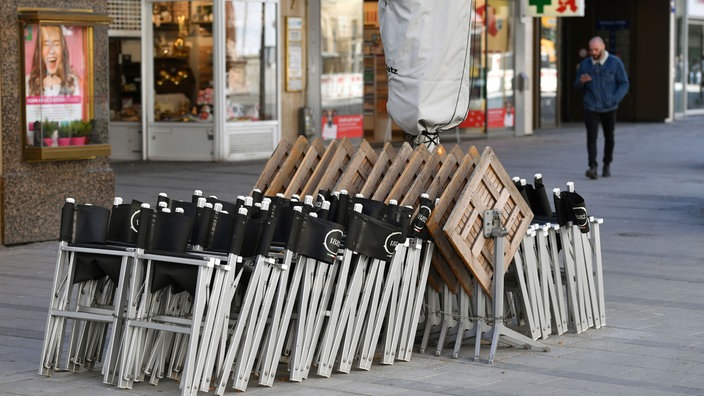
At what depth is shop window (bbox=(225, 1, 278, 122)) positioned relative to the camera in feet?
61.0

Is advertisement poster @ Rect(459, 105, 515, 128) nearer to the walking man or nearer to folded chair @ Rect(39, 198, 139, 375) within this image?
the walking man

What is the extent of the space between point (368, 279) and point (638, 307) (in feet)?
8.48

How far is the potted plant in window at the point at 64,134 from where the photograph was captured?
11.4 m

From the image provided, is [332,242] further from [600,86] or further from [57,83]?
[600,86]

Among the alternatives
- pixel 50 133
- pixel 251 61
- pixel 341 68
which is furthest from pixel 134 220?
pixel 341 68

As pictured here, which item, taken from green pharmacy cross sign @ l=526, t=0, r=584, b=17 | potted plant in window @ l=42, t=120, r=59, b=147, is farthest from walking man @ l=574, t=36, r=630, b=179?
potted plant in window @ l=42, t=120, r=59, b=147

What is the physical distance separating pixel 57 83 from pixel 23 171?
0.86 meters

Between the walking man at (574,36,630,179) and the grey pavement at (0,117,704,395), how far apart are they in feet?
2.33

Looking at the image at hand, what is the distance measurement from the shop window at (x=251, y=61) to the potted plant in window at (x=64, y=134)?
7184mm

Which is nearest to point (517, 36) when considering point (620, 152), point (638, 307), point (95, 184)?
point (620, 152)

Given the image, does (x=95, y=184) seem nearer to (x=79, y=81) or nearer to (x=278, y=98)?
(x=79, y=81)

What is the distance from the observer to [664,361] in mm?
6715

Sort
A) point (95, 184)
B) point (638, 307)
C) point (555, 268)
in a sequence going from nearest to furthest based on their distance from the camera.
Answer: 1. point (555, 268)
2. point (638, 307)
3. point (95, 184)

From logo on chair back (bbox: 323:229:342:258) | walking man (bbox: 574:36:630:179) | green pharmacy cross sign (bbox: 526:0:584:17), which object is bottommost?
logo on chair back (bbox: 323:229:342:258)
